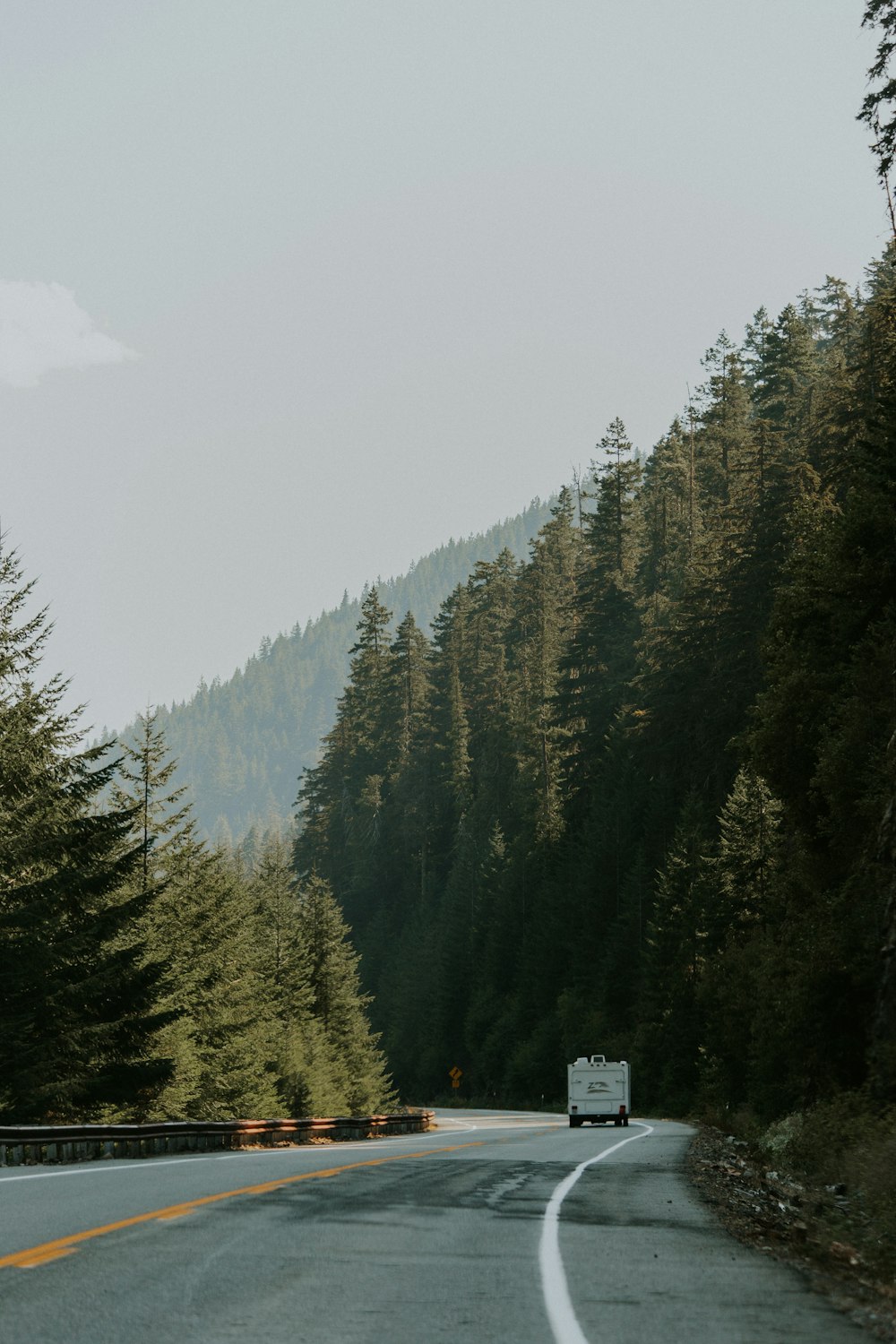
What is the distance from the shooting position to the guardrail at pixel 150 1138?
65.5 feet

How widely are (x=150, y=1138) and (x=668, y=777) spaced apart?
55.3 m

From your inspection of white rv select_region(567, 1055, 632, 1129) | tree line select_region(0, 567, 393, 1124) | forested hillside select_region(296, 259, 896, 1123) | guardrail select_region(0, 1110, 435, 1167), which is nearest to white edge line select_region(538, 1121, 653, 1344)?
guardrail select_region(0, 1110, 435, 1167)

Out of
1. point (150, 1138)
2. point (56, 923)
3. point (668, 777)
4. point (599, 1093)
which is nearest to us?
point (150, 1138)

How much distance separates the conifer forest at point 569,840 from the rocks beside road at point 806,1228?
3852 millimetres

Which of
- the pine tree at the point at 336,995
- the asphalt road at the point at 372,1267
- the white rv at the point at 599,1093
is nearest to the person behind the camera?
the asphalt road at the point at 372,1267

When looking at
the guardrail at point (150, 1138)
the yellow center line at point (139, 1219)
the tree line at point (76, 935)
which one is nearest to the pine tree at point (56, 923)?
the tree line at point (76, 935)

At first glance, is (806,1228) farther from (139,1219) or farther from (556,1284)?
(139,1219)

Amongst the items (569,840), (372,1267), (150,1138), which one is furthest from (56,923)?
(569,840)

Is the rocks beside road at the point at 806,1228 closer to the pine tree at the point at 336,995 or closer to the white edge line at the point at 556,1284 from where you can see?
the white edge line at the point at 556,1284

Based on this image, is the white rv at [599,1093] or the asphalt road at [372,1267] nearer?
the asphalt road at [372,1267]

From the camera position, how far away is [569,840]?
93.6 m

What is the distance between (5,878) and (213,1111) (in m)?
19.8

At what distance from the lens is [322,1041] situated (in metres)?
66.0

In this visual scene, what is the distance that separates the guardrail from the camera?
19969 mm
